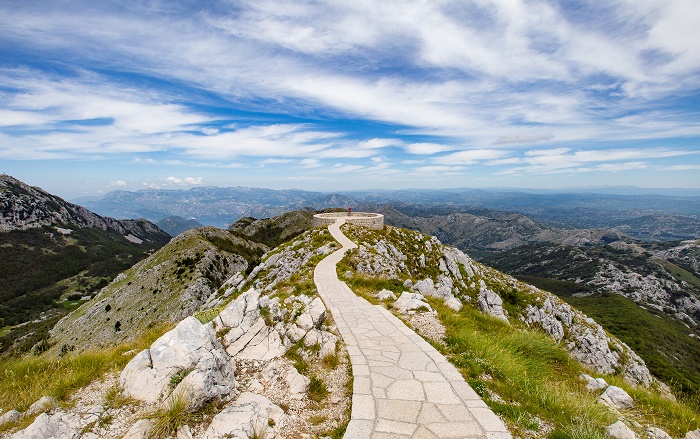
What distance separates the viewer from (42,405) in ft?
20.6

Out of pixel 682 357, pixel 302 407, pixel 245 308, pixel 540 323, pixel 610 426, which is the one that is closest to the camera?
pixel 610 426

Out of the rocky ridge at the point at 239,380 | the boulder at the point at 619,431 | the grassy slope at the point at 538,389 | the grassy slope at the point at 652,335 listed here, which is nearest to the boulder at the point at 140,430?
the rocky ridge at the point at 239,380

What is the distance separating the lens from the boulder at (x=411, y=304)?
1338cm

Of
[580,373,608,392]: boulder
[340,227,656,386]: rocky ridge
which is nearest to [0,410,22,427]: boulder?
[580,373,608,392]: boulder

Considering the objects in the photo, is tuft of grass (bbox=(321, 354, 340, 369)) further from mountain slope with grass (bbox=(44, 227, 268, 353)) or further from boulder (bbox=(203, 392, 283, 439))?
mountain slope with grass (bbox=(44, 227, 268, 353))

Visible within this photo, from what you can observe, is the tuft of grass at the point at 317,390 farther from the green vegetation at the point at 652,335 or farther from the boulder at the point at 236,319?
the green vegetation at the point at 652,335

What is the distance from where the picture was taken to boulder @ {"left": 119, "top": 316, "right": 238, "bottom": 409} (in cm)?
643

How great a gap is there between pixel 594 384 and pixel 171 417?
11.3 metres

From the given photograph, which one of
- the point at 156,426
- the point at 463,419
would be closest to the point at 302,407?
the point at 156,426

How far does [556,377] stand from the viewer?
942cm

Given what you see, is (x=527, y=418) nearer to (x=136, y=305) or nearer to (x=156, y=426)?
(x=156, y=426)

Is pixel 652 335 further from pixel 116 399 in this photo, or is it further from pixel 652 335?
pixel 116 399

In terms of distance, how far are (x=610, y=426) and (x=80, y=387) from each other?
11.6 meters

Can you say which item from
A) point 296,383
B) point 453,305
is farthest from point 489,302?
point 296,383
